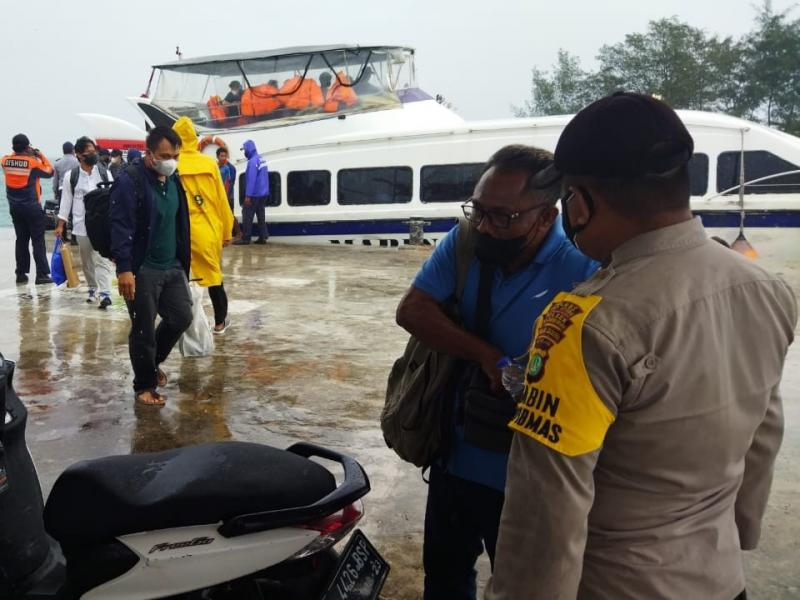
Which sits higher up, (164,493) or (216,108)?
(216,108)

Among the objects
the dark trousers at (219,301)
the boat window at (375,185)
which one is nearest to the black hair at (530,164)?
the dark trousers at (219,301)

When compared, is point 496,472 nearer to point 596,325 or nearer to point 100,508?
point 596,325

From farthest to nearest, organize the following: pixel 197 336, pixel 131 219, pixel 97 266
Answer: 1. pixel 97 266
2. pixel 197 336
3. pixel 131 219

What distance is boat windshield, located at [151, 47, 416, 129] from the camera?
1420cm

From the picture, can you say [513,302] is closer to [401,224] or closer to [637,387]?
[637,387]

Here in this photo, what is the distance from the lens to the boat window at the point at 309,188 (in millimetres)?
13383

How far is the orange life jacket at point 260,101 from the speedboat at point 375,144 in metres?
0.02

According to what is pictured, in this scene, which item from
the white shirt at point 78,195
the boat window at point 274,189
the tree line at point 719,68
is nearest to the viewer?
the white shirt at point 78,195

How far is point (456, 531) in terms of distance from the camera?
6.99 ft

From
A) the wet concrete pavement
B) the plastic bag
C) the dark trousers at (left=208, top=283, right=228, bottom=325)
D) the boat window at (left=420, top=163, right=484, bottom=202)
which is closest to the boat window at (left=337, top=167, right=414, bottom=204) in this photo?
the boat window at (left=420, top=163, right=484, bottom=202)

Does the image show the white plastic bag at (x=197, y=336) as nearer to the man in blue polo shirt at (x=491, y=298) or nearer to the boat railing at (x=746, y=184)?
the man in blue polo shirt at (x=491, y=298)

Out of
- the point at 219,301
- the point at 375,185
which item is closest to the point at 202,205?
the point at 219,301

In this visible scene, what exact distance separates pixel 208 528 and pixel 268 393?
10.9 ft

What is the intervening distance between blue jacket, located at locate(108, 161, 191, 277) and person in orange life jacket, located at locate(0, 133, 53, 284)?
211 inches
